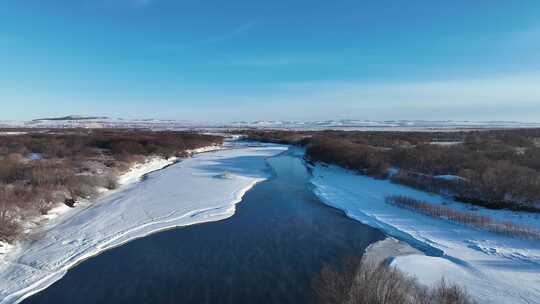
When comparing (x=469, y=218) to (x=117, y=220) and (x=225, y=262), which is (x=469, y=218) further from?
(x=117, y=220)

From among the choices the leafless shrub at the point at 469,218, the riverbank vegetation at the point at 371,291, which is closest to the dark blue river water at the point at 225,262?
the riverbank vegetation at the point at 371,291

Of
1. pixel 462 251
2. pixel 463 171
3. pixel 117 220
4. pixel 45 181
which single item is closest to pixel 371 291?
pixel 462 251

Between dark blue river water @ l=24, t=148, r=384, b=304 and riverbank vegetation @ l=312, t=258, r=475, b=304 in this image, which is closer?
riverbank vegetation @ l=312, t=258, r=475, b=304

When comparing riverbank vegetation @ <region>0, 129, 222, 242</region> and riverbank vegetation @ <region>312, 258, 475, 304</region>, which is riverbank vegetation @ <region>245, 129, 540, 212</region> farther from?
riverbank vegetation @ <region>0, 129, 222, 242</region>

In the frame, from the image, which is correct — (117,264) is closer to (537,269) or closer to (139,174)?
(537,269)

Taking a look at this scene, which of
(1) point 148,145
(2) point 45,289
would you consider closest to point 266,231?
(2) point 45,289

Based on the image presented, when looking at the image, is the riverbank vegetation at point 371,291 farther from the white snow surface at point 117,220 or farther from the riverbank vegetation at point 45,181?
the riverbank vegetation at point 45,181

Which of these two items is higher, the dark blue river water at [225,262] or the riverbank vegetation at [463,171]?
the riverbank vegetation at [463,171]

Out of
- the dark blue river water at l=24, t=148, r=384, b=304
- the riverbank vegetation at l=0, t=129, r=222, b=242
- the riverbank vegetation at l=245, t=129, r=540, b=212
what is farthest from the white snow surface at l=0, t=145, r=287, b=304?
the riverbank vegetation at l=245, t=129, r=540, b=212
